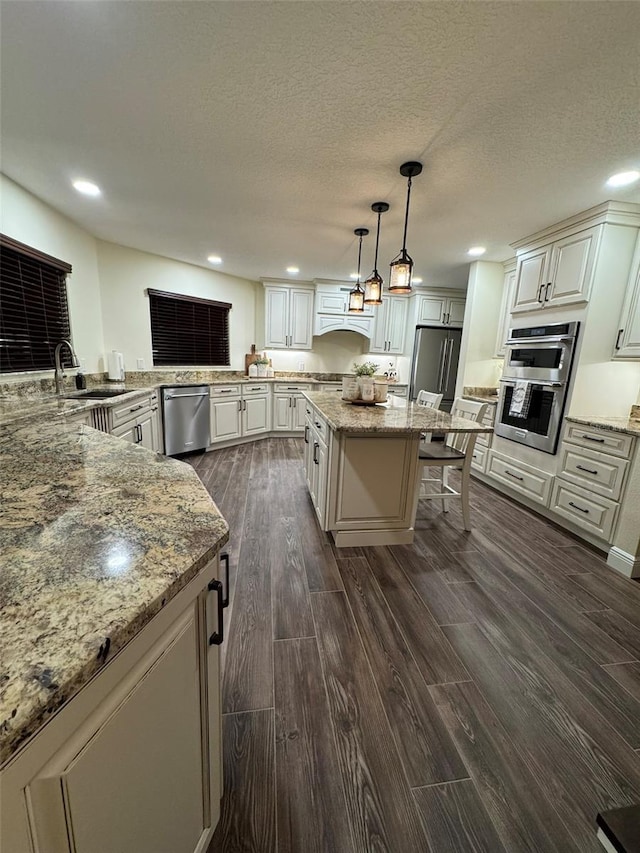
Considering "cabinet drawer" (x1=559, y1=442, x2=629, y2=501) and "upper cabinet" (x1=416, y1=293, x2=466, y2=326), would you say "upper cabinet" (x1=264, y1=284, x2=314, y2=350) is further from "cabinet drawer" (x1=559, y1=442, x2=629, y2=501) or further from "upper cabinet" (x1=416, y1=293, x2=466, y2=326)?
"cabinet drawer" (x1=559, y1=442, x2=629, y2=501)

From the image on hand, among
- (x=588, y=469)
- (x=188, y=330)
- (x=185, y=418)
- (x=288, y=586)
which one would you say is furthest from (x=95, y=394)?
(x=588, y=469)

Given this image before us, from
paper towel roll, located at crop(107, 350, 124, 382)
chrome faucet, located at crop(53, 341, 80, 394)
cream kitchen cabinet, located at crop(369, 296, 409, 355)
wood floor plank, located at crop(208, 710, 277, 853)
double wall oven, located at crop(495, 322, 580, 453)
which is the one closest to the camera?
wood floor plank, located at crop(208, 710, 277, 853)

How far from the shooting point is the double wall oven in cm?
274

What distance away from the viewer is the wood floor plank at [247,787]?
0.94 meters

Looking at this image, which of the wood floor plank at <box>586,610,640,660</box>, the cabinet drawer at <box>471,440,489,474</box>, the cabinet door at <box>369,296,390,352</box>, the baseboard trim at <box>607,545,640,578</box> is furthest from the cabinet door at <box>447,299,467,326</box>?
the wood floor plank at <box>586,610,640,660</box>

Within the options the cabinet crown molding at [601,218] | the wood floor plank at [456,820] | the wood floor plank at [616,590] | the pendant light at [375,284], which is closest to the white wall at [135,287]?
the pendant light at [375,284]

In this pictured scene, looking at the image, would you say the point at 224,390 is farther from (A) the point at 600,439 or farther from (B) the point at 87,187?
(A) the point at 600,439

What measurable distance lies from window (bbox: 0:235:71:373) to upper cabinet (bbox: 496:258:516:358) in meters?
4.34

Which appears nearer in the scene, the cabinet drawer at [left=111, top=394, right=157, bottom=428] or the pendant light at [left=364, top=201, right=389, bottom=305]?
the pendant light at [left=364, top=201, right=389, bottom=305]

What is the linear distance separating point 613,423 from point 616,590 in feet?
3.74

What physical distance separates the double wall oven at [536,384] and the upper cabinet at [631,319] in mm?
299

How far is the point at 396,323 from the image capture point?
18.0 feet

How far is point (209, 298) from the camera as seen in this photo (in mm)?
4789

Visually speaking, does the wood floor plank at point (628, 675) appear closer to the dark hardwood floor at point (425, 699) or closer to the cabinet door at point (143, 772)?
the dark hardwood floor at point (425, 699)
